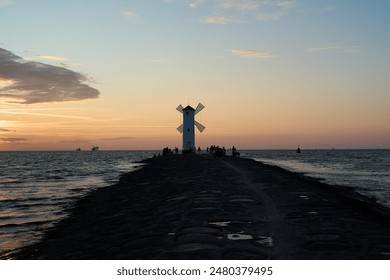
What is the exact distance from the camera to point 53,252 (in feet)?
31.4

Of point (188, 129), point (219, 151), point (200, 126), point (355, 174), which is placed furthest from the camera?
point (200, 126)

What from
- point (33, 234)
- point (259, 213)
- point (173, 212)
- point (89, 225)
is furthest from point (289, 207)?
point (33, 234)

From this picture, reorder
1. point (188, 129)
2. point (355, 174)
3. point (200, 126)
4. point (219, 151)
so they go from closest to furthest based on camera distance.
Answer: point (355, 174), point (219, 151), point (188, 129), point (200, 126)

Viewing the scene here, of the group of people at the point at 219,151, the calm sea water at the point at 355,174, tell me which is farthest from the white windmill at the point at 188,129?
the calm sea water at the point at 355,174

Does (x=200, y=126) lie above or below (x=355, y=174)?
above

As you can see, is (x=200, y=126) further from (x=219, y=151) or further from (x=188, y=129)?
(x=219, y=151)

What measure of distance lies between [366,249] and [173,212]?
6.19m

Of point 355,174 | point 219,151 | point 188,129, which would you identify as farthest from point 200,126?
point 355,174

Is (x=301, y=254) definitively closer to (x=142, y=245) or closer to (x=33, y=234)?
(x=142, y=245)

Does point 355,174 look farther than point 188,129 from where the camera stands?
No

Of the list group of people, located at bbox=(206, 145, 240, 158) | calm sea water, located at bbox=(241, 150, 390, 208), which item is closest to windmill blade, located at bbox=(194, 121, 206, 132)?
group of people, located at bbox=(206, 145, 240, 158)

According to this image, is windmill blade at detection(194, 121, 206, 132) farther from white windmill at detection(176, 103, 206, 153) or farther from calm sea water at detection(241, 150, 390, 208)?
calm sea water at detection(241, 150, 390, 208)

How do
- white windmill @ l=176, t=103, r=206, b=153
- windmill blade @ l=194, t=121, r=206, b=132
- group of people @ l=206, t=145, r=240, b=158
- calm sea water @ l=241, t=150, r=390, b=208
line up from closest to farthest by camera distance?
calm sea water @ l=241, t=150, r=390, b=208 < group of people @ l=206, t=145, r=240, b=158 < white windmill @ l=176, t=103, r=206, b=153 < windmill blade @ l=194, t=121, r=206, b=132

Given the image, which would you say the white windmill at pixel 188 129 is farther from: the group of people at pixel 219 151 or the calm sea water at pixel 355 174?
the calm sea water at pixel 355 174
